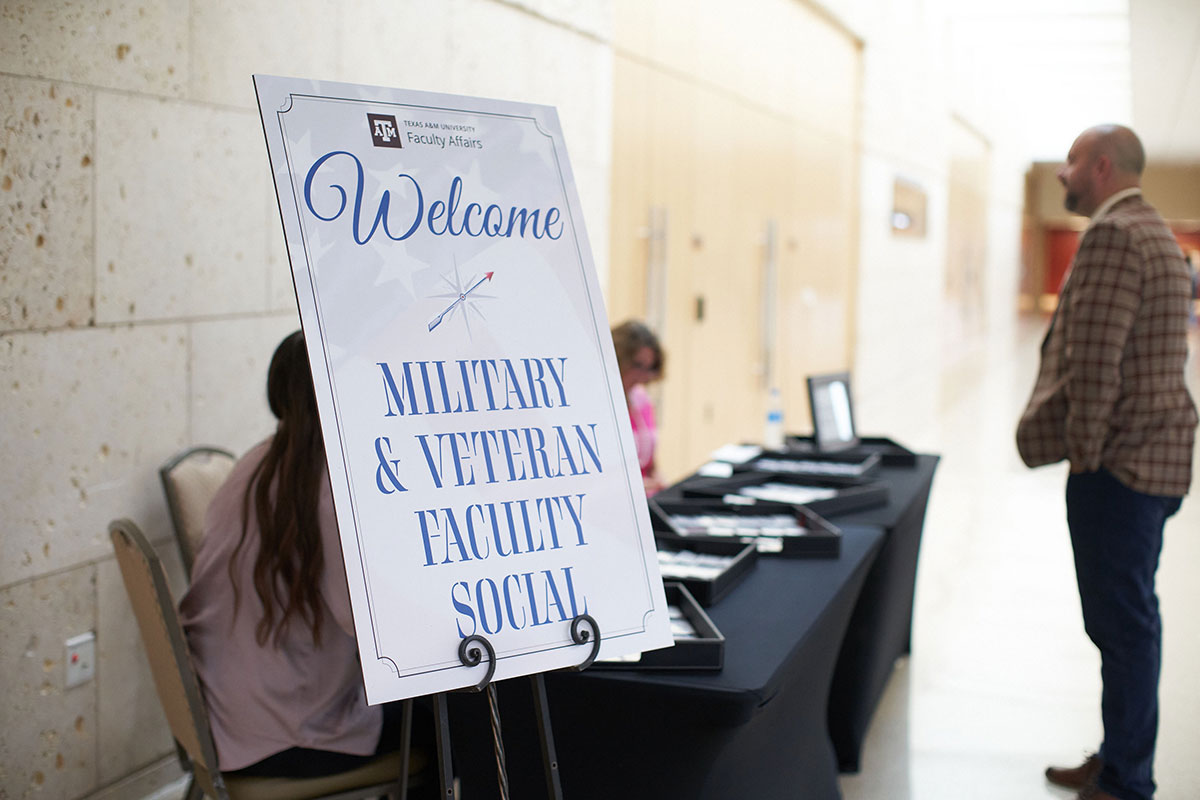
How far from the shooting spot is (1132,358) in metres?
2.53

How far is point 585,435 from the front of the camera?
64.8 inches

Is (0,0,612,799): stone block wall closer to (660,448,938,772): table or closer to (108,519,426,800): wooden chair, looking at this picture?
(108,519,426,800): wooden chair

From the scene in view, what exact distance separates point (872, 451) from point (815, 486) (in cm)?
55

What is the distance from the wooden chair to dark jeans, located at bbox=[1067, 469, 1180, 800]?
1.63 m

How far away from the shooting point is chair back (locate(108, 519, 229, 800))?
71.2 inches

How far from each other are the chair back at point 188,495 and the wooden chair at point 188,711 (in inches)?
19.7

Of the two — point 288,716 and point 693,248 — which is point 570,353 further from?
point 693,248

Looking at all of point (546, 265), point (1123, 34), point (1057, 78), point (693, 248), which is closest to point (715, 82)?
point (693, 248)

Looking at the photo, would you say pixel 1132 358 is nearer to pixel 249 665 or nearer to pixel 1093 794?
pixel 1093 794

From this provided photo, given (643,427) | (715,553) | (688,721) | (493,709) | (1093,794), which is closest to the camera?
(493,709)

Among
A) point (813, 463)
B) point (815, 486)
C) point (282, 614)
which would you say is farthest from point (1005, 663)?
point (282, 614)

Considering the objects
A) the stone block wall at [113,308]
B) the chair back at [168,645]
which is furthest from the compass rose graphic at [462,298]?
the stone block wall at [113,308]

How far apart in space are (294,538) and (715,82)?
15.8 ft

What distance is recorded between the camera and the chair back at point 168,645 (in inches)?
71.2
